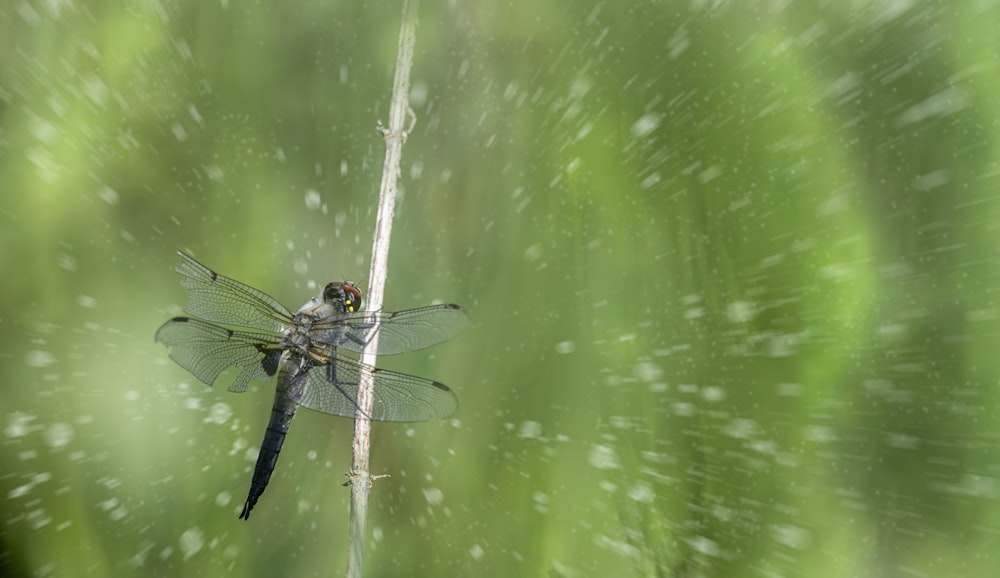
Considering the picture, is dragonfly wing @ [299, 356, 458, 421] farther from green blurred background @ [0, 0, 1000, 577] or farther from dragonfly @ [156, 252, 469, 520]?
green blurred background @ [0, 0, 1000, 577]

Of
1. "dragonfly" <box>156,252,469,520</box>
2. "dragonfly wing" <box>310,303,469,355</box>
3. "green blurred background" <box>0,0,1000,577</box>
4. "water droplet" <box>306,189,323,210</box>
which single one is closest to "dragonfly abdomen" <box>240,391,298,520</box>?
"dragonfly" <box>156,252,469,520</box>

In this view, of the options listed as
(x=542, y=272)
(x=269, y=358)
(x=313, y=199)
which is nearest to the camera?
(x=269, y=358)

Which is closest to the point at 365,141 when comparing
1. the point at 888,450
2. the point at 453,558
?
the point at 453,558

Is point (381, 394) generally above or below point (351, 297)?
below

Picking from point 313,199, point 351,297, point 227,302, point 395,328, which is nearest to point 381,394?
point 395,328

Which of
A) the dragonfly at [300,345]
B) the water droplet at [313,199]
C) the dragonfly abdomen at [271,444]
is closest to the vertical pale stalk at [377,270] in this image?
the dragonfly at [300,345]

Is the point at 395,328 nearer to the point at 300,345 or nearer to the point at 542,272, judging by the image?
the point at 300,345

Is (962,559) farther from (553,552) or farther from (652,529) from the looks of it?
(553,552)

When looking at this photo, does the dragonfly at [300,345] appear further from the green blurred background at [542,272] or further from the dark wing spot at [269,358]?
the green blurred background at [542,272]
